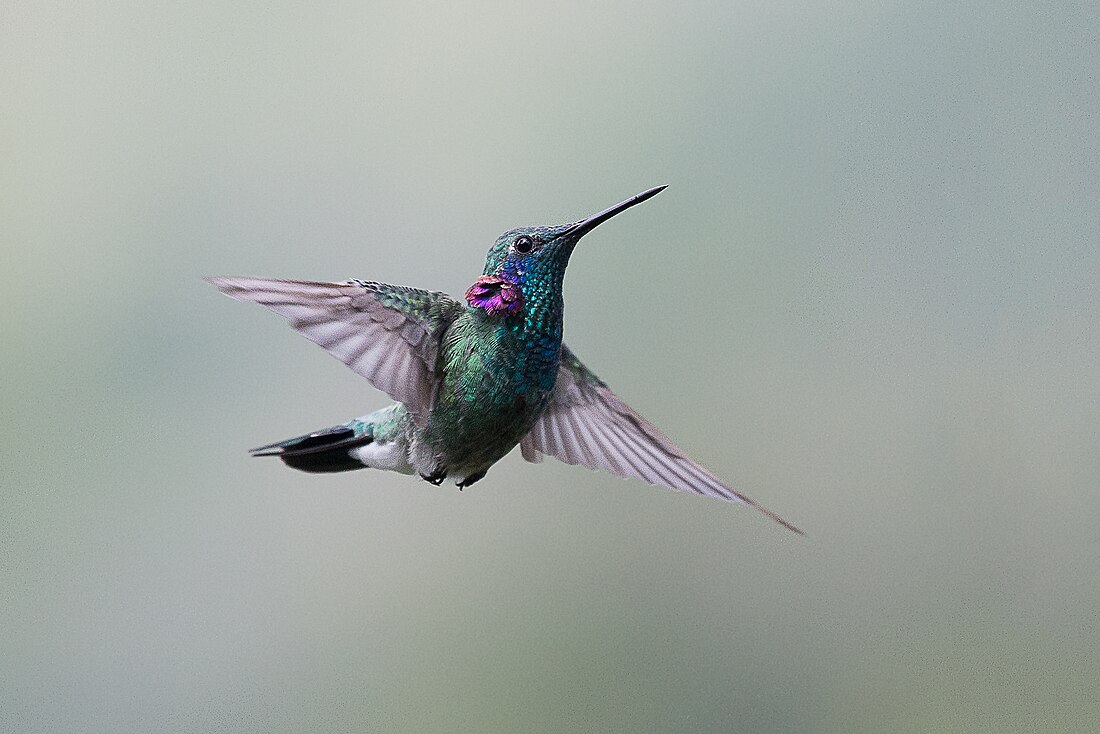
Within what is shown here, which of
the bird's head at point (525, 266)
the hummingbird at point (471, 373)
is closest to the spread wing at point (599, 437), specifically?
the hummingbird at point (471, 373)

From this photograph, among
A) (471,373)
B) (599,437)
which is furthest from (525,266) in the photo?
(599,437)

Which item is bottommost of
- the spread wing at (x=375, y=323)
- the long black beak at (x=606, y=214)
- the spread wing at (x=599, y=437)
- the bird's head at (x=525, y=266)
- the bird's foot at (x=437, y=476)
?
the bird's foot at (x=437, y=476)

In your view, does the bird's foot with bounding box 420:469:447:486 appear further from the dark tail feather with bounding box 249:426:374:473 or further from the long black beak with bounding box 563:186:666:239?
the long black beak with bounding box 563:186:666:239

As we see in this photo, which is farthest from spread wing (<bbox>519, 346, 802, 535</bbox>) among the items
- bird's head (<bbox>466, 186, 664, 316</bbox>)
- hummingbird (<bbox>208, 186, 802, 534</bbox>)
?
bird's head (<bbox>466, 186, 664, 316</bbox>)

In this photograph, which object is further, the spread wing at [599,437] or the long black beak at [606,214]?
the spread wing at [599,437]

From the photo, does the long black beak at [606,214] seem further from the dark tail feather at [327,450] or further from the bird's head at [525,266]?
the dark tail feather at [327,450]

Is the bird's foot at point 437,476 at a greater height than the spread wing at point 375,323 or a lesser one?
lesser
